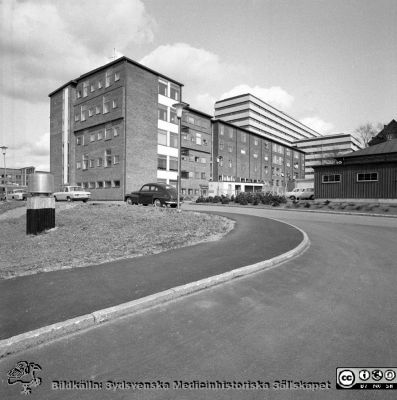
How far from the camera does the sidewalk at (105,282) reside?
3.74m

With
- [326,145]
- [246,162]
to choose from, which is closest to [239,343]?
[246,162]

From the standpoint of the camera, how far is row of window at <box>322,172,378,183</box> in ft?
89.0

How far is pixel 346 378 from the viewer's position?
8.65ft

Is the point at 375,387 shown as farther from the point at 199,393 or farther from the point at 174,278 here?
the point at 174,278

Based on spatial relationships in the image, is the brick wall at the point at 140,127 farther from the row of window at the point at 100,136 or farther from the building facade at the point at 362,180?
the building facade at the point at 362,180

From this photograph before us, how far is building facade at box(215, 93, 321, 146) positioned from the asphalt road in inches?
3328

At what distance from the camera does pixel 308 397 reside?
7.79 feet

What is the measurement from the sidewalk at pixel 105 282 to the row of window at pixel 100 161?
33.9m

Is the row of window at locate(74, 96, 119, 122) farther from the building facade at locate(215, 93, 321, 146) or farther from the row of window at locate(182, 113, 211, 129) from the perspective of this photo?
the building facade at locate(215, 93, 321, 146)

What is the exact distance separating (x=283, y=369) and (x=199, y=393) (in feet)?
2.82

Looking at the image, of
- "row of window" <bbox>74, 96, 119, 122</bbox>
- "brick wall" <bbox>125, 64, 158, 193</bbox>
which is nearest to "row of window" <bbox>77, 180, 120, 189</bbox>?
"brick wall" <bbox>125, 64, 158, 193</bbox>

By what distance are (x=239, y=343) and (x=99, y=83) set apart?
45091mm

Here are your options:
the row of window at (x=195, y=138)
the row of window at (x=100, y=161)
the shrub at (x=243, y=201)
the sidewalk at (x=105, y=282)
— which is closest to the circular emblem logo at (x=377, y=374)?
the sidewalk at (x=105, y=282)

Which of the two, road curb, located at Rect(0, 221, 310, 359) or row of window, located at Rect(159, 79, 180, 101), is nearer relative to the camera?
road curb, located at Rect(0, 221, 310, 359)
